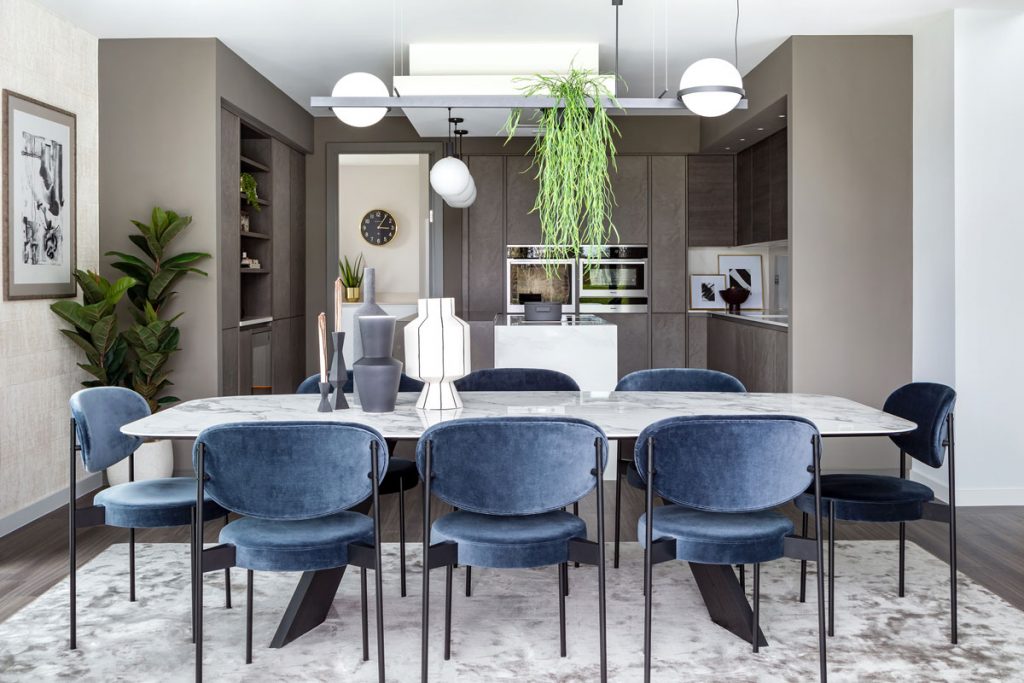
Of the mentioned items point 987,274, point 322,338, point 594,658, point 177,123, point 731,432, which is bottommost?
point 594,658

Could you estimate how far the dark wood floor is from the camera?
11.2ft

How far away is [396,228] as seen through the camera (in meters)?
11.0

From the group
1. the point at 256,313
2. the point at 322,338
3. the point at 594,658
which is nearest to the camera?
the point at 594,658

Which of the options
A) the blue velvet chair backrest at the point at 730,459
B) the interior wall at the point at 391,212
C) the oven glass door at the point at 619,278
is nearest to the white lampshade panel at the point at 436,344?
the blue velvet chair backrest at the point at 730,459

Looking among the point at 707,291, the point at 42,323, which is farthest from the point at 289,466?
the point at 707,291

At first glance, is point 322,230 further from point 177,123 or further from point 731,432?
point 731,432

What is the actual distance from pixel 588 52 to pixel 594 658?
374cm

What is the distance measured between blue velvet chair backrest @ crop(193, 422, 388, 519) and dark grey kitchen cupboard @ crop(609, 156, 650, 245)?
557cm

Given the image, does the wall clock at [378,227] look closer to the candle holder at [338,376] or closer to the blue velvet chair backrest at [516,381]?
the blue velvet chair backrest at [516,381]

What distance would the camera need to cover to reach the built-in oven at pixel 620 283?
25.3 ft

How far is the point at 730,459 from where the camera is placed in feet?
7.88

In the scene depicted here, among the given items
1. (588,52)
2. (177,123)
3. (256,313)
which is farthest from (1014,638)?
(256,313)

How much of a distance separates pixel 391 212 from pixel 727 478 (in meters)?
9.00

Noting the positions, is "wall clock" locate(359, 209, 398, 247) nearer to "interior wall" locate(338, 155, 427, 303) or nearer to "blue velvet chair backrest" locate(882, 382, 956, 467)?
"interior wall" locate(338, 155, 427, 303)
